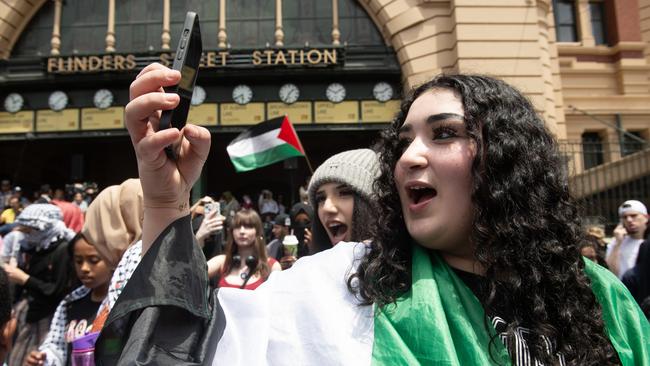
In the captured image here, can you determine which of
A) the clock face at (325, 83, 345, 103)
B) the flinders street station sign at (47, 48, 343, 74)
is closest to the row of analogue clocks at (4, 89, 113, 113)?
the flinders street station sign at (47, 48, 343, 74)

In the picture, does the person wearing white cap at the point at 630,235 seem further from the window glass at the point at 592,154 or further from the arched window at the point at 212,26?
the window glass at the point at 592,154

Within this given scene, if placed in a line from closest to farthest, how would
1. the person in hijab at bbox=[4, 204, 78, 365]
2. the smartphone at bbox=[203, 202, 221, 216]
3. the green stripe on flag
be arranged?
the person in hijab at bbox=[4, 204, 78, 365] < the smartphone at bbox=[203, 202, 221, 216] < the green stripe on flag

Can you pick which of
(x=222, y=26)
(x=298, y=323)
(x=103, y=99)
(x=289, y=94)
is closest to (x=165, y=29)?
(x=222, y=26)

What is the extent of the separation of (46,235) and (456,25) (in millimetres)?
11545

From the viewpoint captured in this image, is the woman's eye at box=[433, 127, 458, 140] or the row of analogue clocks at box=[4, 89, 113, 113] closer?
the woman's eye at box=[433, 127, 458, 140]

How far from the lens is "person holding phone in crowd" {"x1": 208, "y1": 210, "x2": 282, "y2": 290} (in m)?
3.96

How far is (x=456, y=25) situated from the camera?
42.5 feet

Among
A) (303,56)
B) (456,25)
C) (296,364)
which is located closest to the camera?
(296,364)

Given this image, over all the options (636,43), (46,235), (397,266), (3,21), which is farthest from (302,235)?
(636,43)

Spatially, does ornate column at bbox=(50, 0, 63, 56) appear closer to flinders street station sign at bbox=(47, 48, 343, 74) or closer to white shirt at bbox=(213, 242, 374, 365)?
flinders street station sign at bbox=(47, 48, 343, 74)

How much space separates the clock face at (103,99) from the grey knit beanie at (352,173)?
1361cm

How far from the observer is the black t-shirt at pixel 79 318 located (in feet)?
8.89

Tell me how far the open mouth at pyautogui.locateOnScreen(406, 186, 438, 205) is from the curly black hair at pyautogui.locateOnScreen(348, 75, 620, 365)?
124 millimetres

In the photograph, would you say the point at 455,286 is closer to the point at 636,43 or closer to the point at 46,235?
the point at 46,235
